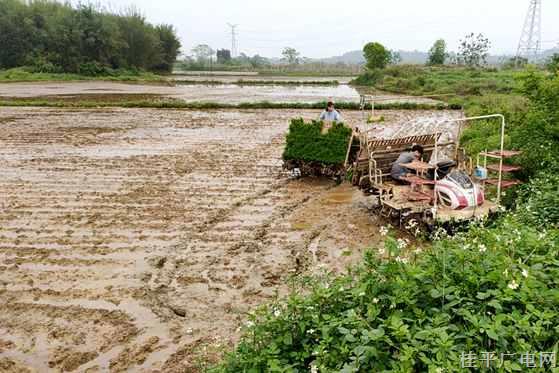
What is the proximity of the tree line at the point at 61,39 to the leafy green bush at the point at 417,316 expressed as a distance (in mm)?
54090

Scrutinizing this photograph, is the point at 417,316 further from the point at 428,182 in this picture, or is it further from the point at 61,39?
the point at 61,39

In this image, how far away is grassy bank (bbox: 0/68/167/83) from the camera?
44719mm

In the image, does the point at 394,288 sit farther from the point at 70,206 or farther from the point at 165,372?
the point at 70,206

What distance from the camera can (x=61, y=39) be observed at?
50.7 metres

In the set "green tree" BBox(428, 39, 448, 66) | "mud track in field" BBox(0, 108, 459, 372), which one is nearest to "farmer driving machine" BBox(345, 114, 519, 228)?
"mud track in field" BBox(0, 108, 459, 372)

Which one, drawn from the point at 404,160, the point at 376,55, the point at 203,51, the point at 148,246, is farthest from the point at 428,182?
the point at 203,51

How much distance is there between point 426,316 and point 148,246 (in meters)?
4.97

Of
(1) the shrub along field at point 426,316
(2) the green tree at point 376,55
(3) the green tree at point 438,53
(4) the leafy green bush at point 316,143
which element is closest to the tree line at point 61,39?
(2) the green tree at point 376,55

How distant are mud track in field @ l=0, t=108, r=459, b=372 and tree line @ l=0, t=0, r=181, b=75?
1660 inches

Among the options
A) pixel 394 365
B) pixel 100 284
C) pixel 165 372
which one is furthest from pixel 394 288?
pixel 100 284

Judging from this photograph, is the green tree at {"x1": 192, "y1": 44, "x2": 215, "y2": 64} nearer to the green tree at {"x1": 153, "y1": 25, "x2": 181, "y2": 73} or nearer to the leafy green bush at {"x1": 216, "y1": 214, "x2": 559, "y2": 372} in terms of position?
the green tree at {"x1": 153, "y1": 25, "x2": 181, "y2": 73}

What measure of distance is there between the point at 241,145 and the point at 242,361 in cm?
1227

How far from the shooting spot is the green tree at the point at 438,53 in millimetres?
57438

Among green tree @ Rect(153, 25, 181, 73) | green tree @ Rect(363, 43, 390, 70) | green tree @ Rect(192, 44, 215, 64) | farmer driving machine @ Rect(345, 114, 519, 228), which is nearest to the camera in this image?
farmer driving machine @ Rect(345, 114, 519, 228)
